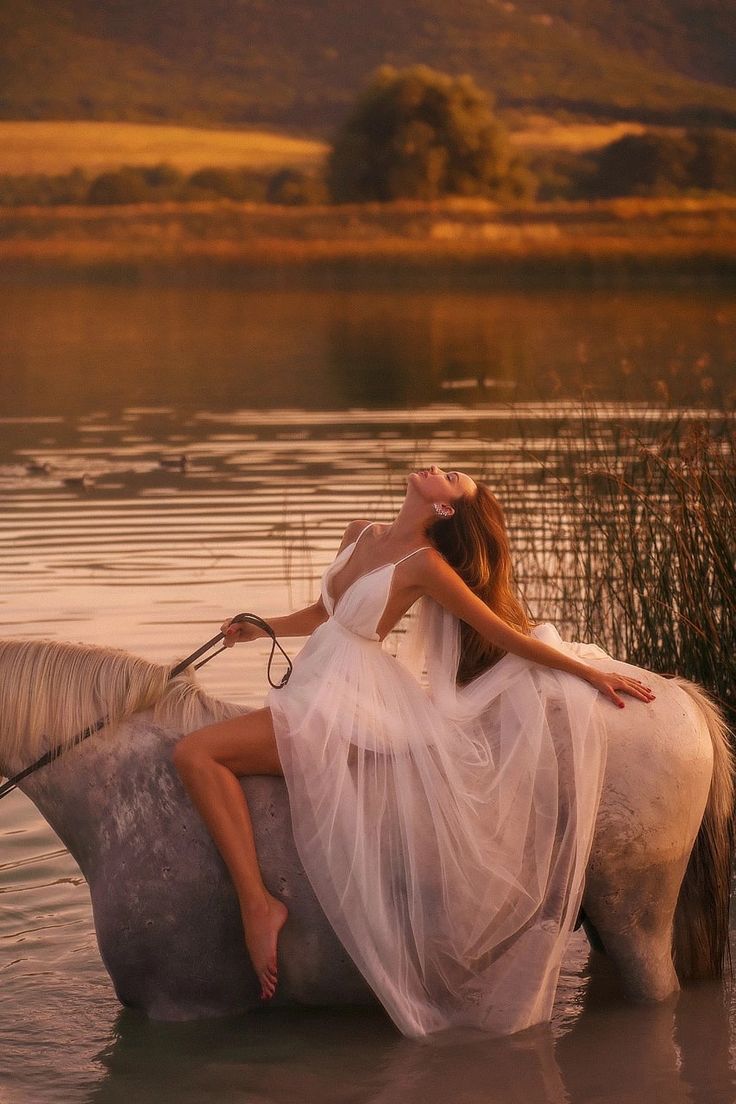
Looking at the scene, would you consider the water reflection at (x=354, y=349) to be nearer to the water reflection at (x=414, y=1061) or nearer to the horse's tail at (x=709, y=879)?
the horse's tail at (x=709, y=879)

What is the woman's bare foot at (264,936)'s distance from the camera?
375cm

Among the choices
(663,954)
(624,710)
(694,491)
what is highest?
(694,491)

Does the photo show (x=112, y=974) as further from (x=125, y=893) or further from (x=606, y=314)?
(x=606, y=314)

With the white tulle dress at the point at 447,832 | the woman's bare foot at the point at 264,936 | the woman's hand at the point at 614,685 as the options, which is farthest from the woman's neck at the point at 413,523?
the woman's bare foot at the point at 264,936

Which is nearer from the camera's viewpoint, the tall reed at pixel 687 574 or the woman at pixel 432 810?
the woman at pixel 432 810

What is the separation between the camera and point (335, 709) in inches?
150

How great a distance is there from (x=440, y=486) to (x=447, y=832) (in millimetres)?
834

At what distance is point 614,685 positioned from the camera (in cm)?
386

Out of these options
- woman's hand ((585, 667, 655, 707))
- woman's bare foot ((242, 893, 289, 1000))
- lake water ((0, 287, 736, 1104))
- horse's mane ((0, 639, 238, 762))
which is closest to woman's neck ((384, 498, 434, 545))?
woman's hand ((585, 667, 655, 707))

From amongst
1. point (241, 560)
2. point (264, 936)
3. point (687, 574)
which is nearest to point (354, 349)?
point (241, 560)

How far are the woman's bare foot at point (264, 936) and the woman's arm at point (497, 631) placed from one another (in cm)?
81

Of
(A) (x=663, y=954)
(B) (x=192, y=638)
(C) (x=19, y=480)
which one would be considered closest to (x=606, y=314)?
(C) (x=19, y=480)

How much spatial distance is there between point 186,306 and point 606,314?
19.4 meters

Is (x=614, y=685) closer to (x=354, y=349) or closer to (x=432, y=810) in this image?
(x=432, y=810)
